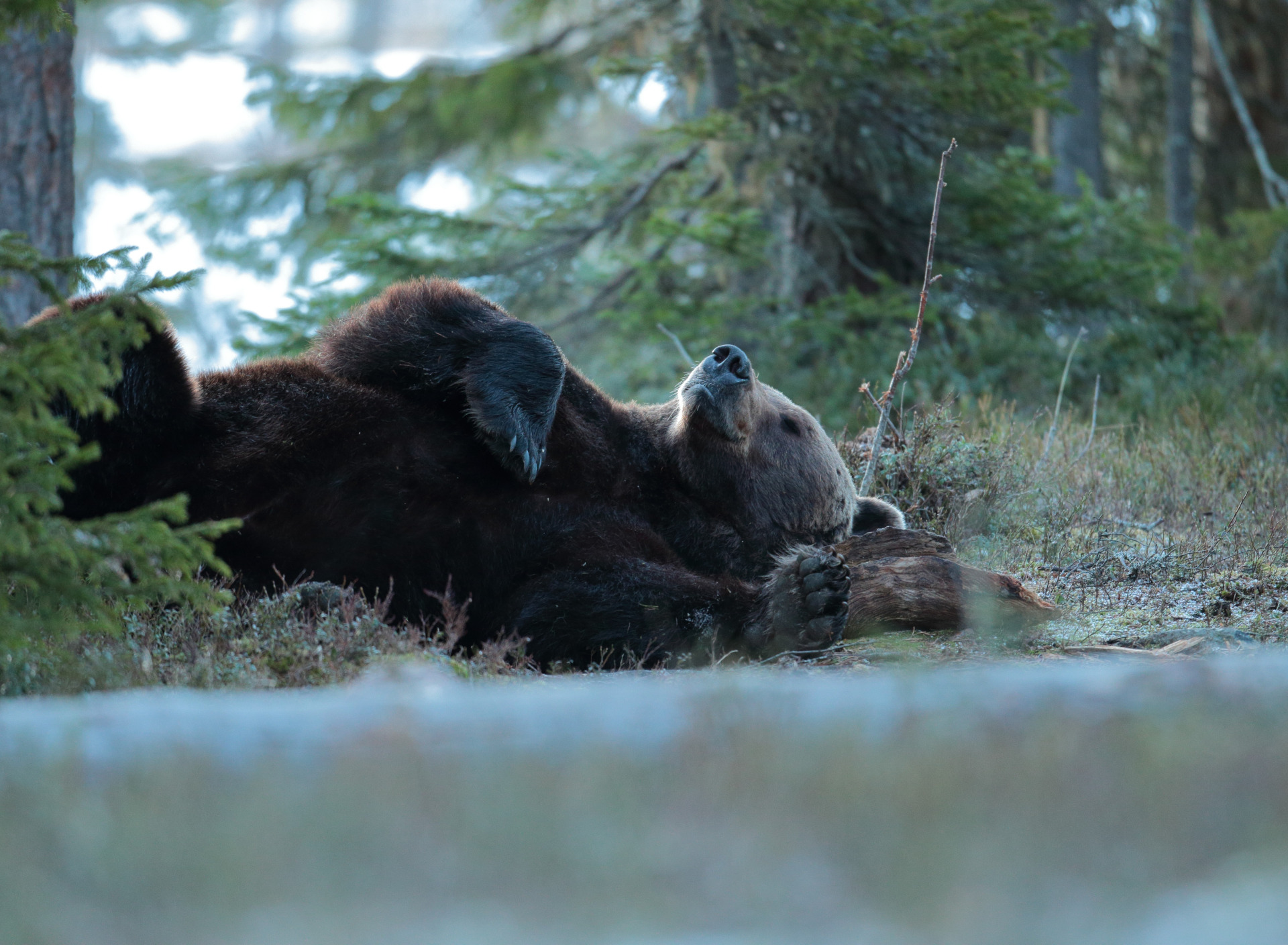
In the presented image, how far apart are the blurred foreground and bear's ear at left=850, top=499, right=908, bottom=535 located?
365 centimetres

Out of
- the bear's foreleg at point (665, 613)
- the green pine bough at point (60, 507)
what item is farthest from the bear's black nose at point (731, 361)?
the green pine bough at point (60, 507)

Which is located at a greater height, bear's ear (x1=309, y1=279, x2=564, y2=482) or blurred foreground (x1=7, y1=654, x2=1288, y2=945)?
bear's ear (x1=309, y1=279, x2=564, y2=482)

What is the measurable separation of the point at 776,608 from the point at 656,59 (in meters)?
7.37

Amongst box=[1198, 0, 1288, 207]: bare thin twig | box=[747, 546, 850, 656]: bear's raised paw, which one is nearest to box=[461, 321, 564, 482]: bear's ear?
box=[747, 546, 850, 656]: bear's raised paw

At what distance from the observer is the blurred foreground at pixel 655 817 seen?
134cm

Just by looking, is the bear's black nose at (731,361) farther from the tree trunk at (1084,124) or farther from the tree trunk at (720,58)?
the tree trunk at (1084,124)

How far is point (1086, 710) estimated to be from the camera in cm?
183

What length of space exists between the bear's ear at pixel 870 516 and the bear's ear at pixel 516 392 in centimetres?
172

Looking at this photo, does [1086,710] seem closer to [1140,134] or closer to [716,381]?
[716,381]

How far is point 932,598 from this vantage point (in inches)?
175

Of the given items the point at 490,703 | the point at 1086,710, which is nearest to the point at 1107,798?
the point at 1086,710

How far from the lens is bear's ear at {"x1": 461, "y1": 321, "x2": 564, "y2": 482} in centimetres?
443

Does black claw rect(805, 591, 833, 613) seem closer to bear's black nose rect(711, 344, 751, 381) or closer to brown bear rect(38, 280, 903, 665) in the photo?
brown bear rect(38, 280, 903, 665)

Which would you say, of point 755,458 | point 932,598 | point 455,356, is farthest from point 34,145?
point 932,598
